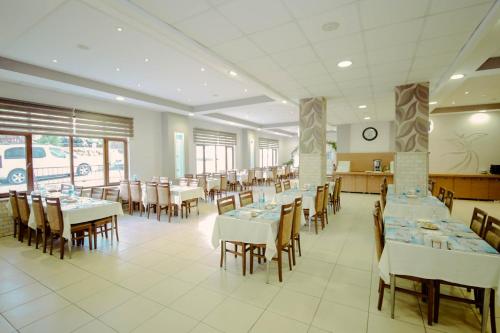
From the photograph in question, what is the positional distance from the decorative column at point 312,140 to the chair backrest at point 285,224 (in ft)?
11.2

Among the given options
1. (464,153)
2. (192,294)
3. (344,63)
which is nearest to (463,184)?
(464,153)

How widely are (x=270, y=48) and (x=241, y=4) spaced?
105 centimetres

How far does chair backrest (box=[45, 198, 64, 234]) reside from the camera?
361 cm

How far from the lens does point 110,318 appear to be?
2295 mm

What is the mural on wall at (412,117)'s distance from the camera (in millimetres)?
4941

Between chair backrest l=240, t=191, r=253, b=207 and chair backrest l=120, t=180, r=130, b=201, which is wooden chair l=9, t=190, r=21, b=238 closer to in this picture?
chair backrest l=120, t=180, r=130, b=201

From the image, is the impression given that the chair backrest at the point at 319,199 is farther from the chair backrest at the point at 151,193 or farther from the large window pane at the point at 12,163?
the large window pane at the point at 12,163

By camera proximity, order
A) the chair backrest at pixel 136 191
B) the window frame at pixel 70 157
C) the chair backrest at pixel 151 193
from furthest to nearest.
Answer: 1. the chair backrest at pixel 136 191
2. the chair backrest at pixel 151 193
3. the window frame at pixel 70 157

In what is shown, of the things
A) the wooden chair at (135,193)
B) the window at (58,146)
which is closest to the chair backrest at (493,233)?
the wooden chair at (135,193)

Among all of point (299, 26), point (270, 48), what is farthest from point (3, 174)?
point (299, 26)

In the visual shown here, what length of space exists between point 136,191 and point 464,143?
1146cm

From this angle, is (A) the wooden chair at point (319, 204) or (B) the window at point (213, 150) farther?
(B) the window at point (213, 150)

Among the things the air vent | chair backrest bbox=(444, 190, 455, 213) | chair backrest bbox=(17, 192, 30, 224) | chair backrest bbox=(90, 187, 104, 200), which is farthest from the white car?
the air vent

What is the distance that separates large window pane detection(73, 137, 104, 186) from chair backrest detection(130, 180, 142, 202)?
4.50 feet
